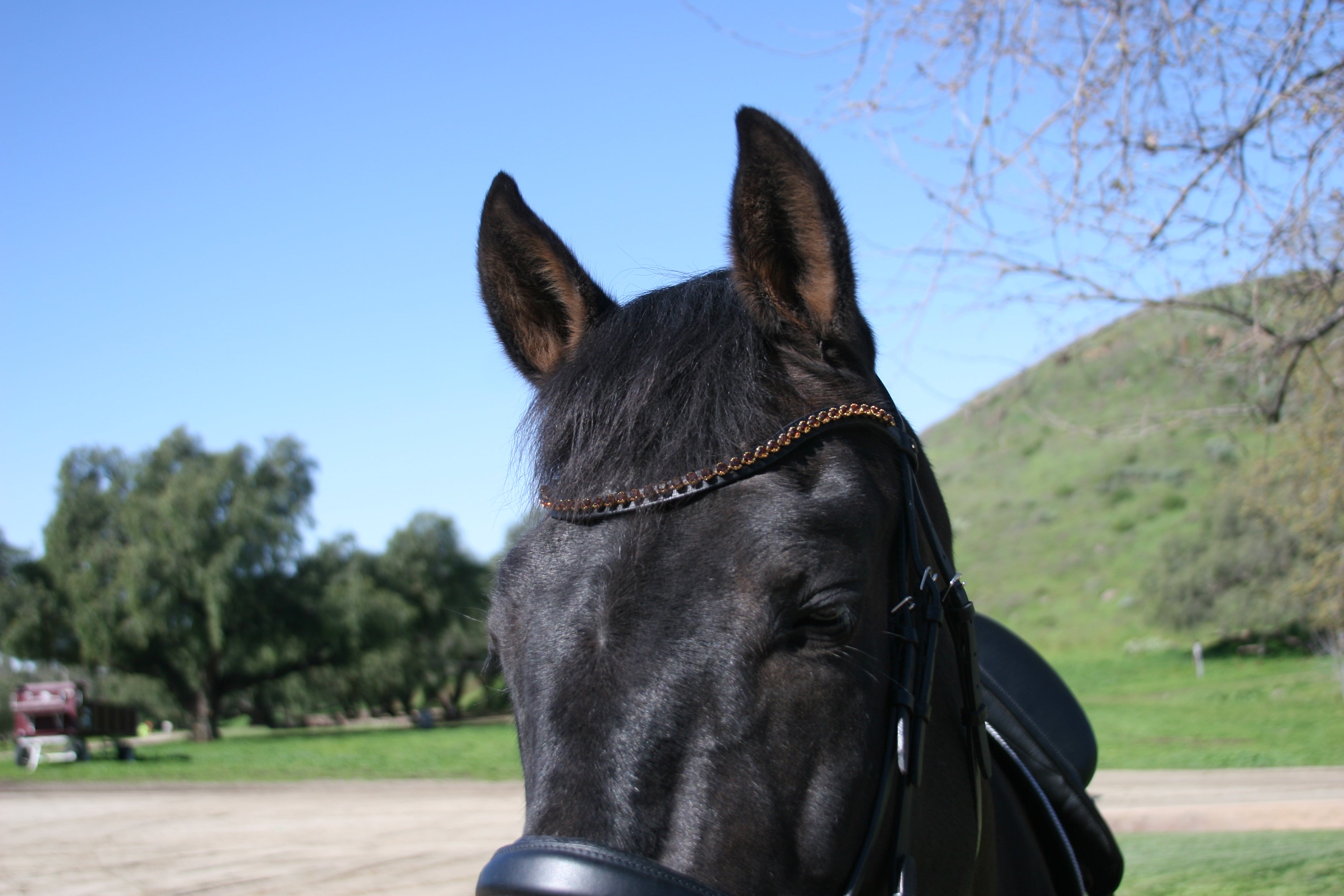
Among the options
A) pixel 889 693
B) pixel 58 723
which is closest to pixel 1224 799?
pixel 889 693

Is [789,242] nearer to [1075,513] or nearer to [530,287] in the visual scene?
[530,287]

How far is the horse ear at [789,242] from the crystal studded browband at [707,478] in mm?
189

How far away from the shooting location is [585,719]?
1425 millimetres

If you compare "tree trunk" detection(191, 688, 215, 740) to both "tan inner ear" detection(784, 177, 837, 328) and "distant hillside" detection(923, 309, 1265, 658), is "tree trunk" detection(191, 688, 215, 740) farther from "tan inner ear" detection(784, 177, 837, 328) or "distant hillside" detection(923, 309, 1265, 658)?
"tan inner ear" detection(784, 177, 837, 328)

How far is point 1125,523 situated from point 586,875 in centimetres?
6781

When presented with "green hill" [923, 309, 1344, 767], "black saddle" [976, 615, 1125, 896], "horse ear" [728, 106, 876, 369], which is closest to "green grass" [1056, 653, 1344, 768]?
"green hill" [923, 309, 1344, 767]

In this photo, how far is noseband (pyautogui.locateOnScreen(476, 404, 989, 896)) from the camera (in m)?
1.29

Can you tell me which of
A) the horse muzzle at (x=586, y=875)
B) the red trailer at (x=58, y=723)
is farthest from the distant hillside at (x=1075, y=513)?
the red trailer at (x=58, y=723)

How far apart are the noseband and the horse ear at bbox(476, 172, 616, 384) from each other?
1.63 ft

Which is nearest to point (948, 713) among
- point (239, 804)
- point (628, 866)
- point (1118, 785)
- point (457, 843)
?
point (628, 866)

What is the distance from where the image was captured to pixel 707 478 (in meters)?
1.58

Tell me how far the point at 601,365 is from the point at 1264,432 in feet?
24.3

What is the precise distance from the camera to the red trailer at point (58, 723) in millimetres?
24641

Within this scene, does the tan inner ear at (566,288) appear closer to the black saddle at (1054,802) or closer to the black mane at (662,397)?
the black mane at (662,397)
